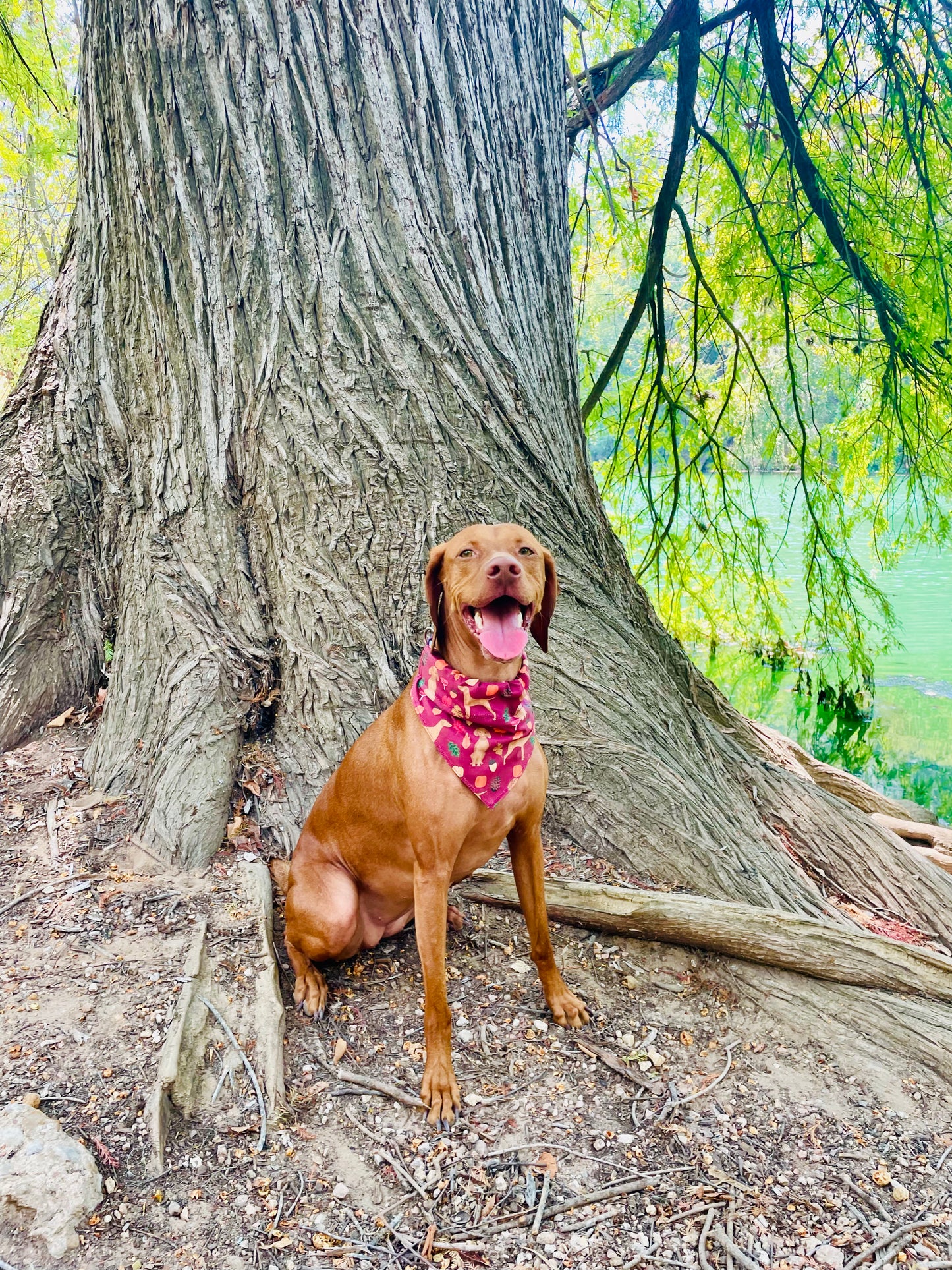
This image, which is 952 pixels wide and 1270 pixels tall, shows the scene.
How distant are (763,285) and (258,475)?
507cm

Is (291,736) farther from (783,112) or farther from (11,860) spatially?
(783,112)

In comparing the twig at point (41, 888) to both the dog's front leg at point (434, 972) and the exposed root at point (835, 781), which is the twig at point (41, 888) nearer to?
the dog's front leg at point (434, 972)

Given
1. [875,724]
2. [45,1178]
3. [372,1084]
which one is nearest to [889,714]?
[875,724]

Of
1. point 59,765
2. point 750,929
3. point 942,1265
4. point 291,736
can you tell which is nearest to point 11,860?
Result: point 59,765

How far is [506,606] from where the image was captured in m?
2.57

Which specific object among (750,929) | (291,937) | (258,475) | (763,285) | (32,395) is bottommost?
(291,937)

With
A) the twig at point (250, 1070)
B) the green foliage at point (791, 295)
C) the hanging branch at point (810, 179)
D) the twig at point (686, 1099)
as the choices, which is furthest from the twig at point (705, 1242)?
the hanging branch at point (810, 179)

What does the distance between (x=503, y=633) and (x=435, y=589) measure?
0.36 meters

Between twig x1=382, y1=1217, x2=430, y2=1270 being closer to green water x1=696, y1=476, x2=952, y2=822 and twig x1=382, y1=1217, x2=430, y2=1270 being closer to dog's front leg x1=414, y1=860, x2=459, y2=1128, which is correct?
dog's front leg x1=414, y1=860, x2=459, y2=1128

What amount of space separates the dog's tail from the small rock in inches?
82.5

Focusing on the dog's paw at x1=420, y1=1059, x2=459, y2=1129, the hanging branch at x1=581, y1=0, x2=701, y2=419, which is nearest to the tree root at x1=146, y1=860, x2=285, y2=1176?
the dog's paw at x1=420, y1=1059, x2=459, y2=1129

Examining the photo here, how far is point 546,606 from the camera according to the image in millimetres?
2881

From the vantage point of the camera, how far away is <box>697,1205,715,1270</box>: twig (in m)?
2.18

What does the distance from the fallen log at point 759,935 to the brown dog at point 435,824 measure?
1.12ft
